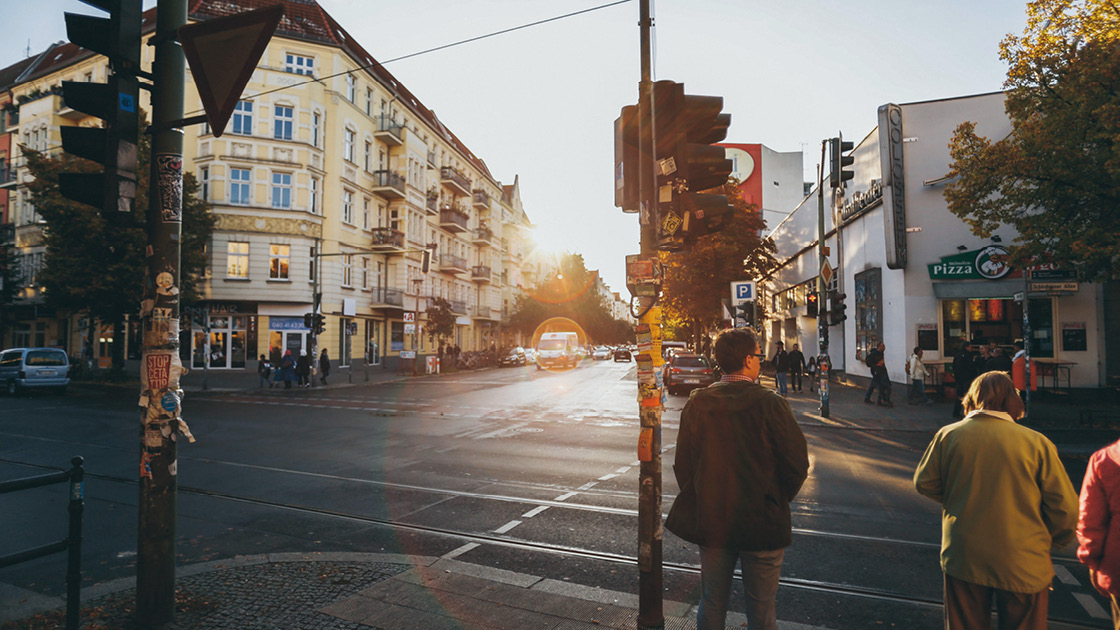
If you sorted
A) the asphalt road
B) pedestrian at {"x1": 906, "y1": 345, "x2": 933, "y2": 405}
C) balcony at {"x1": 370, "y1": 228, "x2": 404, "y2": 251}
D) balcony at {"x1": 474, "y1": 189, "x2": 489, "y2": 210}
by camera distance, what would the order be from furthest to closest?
balcony at {"x1": 474, "y1": 189, "x2": 489, "y2": 210} → balcony at {"x1": 370, "y1": 228, "x2": 404, "y2": 251} → pedestrian at {"x1": 906, "y1": 345, "x2": 933, "y2": 405} → the asphalt road

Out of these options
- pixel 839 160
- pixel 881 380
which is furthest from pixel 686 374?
pixel 839 160

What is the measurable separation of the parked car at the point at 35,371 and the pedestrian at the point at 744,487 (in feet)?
87.3

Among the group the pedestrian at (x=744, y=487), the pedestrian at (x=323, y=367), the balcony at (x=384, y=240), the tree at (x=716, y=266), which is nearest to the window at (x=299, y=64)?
the balcony at (x=384, y=240)

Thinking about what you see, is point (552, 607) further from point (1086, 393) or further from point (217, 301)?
point (217, 301)

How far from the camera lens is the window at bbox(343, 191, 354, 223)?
123 ft

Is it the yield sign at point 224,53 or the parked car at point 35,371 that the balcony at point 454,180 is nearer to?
the parked car at point 35,371

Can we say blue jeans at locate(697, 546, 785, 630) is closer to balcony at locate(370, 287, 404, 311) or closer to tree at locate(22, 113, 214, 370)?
tree at locate(22, 113, 214, 370)

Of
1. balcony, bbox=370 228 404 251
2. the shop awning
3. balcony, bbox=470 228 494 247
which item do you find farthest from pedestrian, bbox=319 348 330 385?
balcony, bbox=470 228 494 247

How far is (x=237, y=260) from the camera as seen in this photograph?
32.9 meters

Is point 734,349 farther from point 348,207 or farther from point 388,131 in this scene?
point 388,131

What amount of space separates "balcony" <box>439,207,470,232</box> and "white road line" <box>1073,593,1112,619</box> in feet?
163

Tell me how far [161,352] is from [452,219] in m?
49.2

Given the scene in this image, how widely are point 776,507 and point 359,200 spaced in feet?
128

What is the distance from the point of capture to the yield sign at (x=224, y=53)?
3754mm
